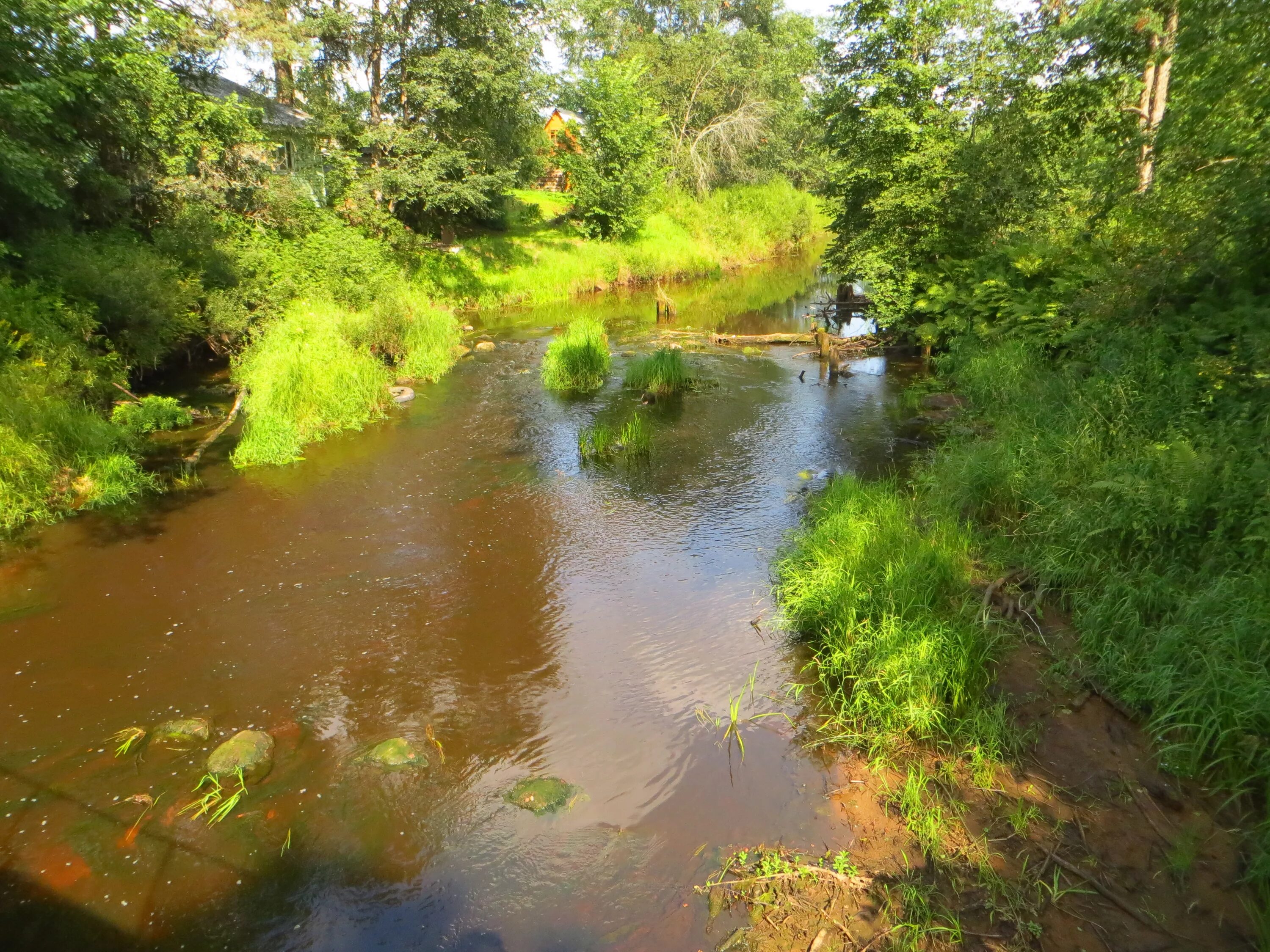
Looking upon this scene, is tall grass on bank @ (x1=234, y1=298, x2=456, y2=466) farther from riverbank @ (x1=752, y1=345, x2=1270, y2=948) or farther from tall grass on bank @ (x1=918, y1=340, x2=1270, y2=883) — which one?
tall grass on bank @ (x1=918, y1=340, x2=1270, y2=883)

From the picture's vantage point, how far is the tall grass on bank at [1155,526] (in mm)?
4590

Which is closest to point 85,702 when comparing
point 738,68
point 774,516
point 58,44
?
point 774,516

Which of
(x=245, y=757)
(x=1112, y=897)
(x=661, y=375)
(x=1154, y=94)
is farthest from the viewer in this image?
(x=661, y=375)

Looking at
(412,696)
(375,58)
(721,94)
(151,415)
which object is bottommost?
(412,696)

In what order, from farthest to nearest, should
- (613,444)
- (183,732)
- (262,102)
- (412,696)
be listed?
(262,102) → (613,444) → (412,696) → (183,732)

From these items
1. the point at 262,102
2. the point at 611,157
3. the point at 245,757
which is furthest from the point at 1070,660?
the point at 611,157

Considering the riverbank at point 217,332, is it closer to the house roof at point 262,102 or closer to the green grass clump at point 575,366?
the green grass clump at point 575,366

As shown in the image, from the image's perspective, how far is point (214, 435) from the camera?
1145cm

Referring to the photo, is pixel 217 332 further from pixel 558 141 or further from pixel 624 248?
pixel 558 141

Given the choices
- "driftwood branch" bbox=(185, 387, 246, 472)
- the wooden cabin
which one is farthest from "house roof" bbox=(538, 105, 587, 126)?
"driftwood branch" bbox=(185, 387, 246, 472)

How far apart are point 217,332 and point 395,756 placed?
462 inches

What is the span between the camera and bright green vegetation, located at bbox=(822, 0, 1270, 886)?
5184 mm

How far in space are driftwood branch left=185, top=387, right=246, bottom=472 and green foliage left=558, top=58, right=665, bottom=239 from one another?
773 inches

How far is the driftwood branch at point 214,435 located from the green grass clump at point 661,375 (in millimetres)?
7073
